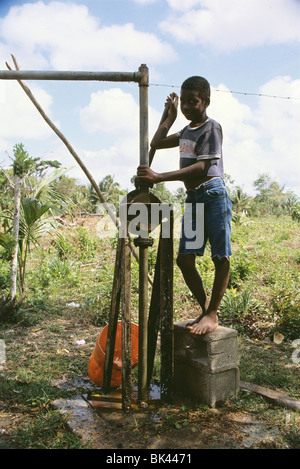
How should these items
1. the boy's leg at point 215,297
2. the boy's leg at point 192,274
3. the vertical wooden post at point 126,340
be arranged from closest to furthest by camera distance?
the vertical wooden post at point 126,340 < the boy's leg at point 215,297 < the boy's leg at point 192,274

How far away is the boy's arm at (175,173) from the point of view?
7.88ft

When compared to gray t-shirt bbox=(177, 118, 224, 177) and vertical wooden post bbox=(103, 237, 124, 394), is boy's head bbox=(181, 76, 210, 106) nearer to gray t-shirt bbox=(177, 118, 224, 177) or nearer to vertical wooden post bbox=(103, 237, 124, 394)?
gray t-shirt bbox=(177, 118, 224, 177)

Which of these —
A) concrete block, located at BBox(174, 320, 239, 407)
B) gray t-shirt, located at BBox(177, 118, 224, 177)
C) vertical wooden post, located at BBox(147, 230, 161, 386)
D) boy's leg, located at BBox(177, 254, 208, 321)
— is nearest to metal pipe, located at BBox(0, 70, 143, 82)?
gray t-shirt, located at BBox(177, 118, 224, 177)

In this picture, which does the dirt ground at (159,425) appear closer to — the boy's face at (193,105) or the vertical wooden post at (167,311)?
the vertical wooden post at (167,311)

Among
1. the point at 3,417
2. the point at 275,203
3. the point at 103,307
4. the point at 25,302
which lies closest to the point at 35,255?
the point at 25,302

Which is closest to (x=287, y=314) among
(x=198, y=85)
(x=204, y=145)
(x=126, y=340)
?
(x=126, y=340)

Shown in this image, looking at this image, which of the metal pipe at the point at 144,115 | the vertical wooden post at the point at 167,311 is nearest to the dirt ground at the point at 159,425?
the vertical wooden post at the point at 167,311

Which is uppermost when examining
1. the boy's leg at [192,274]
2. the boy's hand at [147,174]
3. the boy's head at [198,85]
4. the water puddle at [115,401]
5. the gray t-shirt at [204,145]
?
the boy's head at [198,85]

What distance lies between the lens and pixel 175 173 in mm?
2434

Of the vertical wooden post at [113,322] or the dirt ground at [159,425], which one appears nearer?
the dirt ground at [159,425]

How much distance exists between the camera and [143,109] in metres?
2.50

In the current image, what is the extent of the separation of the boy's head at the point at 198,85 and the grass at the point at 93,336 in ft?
6.75

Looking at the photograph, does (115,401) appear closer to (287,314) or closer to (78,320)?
(78,320)

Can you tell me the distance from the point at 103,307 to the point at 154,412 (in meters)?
2.39
